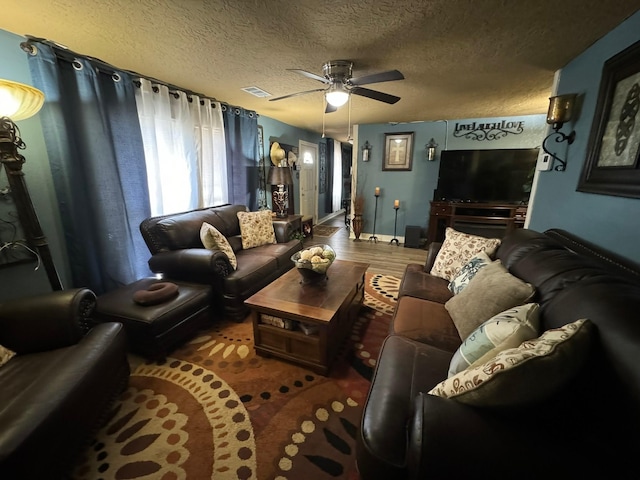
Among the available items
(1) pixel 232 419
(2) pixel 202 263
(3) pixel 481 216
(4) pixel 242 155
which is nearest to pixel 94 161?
(2) pixel 202 263

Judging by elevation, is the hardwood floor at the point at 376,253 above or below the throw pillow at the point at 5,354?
below

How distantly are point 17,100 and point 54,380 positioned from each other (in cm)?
153

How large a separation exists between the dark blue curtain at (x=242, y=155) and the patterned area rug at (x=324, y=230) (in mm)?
1771

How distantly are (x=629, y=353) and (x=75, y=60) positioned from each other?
3.46 meters

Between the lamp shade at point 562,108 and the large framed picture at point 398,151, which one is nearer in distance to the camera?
the lamp shade at point 562,108

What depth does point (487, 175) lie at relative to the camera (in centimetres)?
406

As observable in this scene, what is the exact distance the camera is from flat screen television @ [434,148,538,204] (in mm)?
3887

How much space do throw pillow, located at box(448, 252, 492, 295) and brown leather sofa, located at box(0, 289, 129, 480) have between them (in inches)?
83.7

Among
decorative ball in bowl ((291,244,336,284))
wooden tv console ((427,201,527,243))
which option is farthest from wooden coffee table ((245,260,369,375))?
wooden tv console ((427,201,527,243))

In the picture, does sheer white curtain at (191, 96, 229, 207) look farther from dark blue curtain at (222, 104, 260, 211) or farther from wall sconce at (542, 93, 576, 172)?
wall sconce at (542, 93, 576, 172)

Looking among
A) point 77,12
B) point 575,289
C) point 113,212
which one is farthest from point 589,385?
point 113,212

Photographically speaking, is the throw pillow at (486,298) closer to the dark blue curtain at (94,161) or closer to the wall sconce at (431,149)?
the dark blue curtain at (94,161)

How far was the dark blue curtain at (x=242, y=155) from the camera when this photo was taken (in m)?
3.65

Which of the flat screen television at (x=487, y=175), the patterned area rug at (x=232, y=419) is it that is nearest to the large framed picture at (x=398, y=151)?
the flat screen television at (x=487, y=175)
